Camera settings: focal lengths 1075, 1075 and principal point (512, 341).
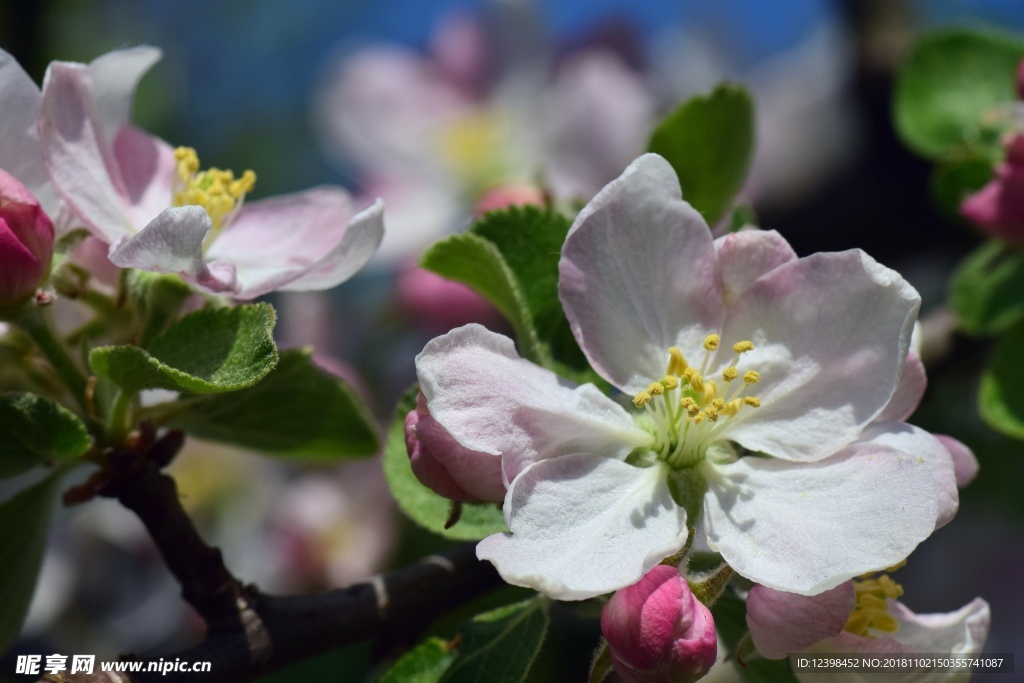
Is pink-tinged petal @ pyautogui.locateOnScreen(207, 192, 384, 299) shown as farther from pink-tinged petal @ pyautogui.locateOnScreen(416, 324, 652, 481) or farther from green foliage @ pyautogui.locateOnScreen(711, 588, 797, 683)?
green foliage @ pyautogui.locateOnScreen(711, 588, 797, 683)

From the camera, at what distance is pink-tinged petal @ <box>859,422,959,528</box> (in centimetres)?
80

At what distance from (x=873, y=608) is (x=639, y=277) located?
333mm

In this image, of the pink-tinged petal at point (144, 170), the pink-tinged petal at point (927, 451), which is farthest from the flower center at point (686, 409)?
the pink-tinged petal at point (144, 170)

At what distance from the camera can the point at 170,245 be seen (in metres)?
0.83

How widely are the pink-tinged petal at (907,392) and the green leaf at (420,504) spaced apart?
347mm

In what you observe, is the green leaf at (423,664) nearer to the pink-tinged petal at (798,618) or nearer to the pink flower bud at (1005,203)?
the pink-tinged petal at (798,618)

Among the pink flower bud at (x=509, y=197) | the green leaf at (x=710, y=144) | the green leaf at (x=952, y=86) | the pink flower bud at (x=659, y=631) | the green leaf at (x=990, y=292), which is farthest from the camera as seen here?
the pink flower bud at (x=509, y=197)

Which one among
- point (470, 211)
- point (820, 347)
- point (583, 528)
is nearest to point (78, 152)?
point (583, 528)

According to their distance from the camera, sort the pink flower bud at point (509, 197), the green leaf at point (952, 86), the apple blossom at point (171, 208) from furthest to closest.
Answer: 1. the pink flower bud at point (509, 197)
2. the green leaf at point (952, 86)
3. the apple blossom at point (171, 208)

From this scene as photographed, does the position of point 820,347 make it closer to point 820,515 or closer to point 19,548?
point 820,515

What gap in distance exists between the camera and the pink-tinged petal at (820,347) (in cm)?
84

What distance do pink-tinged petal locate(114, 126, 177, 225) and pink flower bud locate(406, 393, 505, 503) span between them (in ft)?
1.25

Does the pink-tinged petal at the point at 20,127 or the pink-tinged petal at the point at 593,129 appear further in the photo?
the pink-tinged petal at the point at 593,129

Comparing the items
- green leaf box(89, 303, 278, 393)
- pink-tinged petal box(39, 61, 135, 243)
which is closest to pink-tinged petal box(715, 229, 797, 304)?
green leaf box(89, 303, 278, 393)
